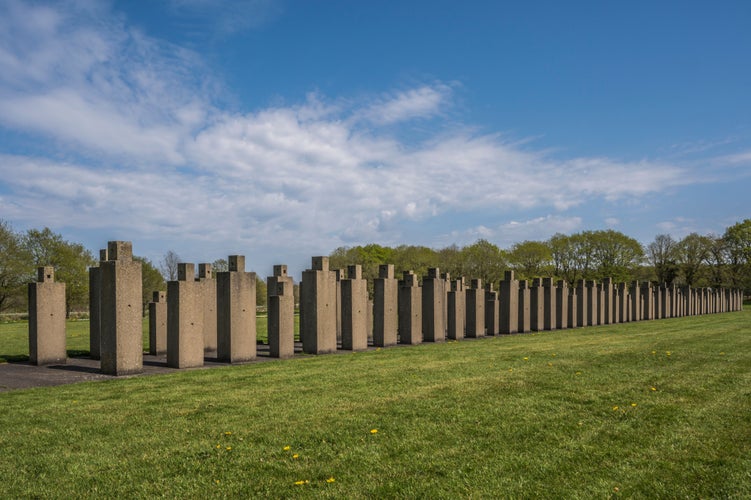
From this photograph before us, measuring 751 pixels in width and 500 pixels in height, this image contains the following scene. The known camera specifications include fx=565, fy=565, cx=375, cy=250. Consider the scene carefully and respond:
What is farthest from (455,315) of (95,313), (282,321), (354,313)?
(95,313)

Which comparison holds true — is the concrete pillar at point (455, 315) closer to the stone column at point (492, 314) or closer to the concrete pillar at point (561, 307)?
the stone column at point (492, 314)

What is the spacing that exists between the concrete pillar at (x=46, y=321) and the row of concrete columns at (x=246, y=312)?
2cm

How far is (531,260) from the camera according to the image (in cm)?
7769

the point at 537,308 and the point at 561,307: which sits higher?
the point at 537,308

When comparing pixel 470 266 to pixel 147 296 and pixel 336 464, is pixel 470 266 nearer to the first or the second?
pixel 147 296

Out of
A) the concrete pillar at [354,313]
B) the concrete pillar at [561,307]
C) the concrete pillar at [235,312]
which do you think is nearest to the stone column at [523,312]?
the concrete pillar at [561,307]

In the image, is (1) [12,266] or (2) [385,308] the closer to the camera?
(2) [385,308]

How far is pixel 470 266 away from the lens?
69500mm

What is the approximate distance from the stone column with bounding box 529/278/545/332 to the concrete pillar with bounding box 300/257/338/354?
14.7 m

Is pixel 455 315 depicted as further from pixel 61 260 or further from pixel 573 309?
pixel 61 260

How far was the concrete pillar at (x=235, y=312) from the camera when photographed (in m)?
15.5

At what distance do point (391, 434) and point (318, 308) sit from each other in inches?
406

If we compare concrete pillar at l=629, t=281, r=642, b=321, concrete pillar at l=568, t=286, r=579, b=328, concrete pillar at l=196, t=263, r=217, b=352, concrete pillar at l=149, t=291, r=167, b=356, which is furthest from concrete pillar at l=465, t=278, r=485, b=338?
concrete pillar at l=629, t=281, r=642, b=321

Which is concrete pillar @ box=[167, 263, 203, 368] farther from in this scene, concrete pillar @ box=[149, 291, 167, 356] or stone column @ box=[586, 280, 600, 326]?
stone column @ box=[586, 280, 600, 326]
